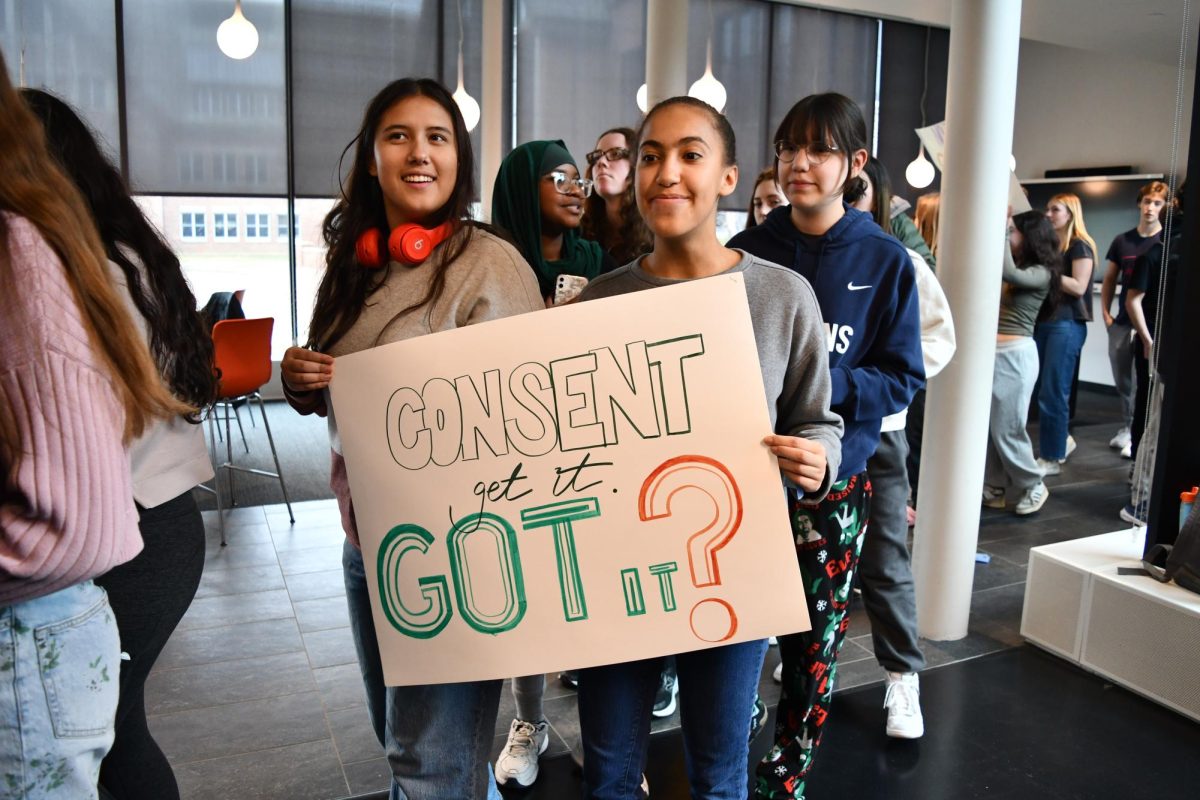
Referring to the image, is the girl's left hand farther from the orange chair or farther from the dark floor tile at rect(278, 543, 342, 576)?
the orange chair

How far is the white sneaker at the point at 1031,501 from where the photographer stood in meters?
4.83

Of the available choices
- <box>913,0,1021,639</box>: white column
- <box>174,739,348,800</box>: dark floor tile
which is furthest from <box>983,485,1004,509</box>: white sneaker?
<box>174,739,348,800</box>: dark floor tile

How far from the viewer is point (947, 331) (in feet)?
8.19

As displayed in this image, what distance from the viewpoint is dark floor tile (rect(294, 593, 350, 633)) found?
3441 millimetres

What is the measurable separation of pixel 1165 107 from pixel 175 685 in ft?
29.9

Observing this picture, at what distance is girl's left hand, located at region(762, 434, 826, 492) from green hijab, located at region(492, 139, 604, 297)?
935 mm

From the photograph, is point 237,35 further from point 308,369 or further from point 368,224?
point 308,369

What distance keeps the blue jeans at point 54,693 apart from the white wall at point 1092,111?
29.7ft

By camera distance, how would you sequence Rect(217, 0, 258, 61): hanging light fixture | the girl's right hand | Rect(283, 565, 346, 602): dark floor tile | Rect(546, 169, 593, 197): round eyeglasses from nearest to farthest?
the girl's right hand < Rect(546, 169, 593, 197): round eyeglasses < Rect(283, 565, 346, 602): dark floor tile < Rect(217, 0, 258, 61): hanging light fixture

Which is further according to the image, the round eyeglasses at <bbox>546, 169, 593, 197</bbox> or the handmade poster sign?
the round eyeglasses at <bbox>546, 169, 593, 197</bbox>

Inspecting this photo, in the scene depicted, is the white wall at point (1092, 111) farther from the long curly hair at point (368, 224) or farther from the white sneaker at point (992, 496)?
the long curly hair at point (368, 224)

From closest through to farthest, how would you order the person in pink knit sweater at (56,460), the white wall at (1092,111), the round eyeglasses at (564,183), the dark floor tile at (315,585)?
the person in pink knit sweater at (56,460), the round eyeglasses at (564,183), the dark floor tile at (315,585), the white wall at (1092,111)

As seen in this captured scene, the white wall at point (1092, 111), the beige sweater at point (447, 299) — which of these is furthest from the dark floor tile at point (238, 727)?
the white wall at point (1092, 111)

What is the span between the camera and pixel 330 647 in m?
3.25
